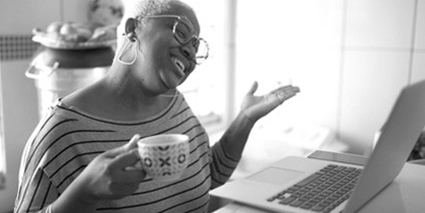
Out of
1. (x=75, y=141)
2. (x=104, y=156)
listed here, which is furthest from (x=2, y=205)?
(x=104, y=156)

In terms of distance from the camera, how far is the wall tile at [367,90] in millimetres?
2082

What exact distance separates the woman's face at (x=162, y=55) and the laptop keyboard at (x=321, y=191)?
0.32 m

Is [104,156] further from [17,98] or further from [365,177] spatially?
[17,98]

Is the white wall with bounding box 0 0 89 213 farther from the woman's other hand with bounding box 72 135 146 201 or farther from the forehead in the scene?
the woman's other hand with bounding box 72 135 146 201

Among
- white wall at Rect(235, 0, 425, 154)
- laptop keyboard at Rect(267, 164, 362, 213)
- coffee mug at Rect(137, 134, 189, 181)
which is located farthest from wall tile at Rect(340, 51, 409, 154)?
coffee mug at Rect(137, 134, 189, 181)

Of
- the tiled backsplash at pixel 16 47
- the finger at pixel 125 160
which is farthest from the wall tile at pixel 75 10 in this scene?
the finger at pixel 125 160

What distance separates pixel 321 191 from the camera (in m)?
0.77

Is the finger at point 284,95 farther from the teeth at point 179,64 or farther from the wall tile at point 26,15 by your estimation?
the wall tile at point 26,15

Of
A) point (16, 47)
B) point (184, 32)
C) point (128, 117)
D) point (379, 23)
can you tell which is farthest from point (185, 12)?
point (379, 23)

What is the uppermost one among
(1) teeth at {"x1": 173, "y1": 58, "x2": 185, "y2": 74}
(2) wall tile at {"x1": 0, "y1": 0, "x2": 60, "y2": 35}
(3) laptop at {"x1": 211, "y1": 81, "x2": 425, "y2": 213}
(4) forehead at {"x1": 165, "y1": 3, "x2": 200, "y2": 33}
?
(4) forehead at {"x1": 165, "y1": 3, "x2": 200, "y2": 33}

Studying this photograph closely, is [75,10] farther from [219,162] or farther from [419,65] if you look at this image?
[419,65]

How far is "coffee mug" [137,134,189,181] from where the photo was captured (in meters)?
0.63

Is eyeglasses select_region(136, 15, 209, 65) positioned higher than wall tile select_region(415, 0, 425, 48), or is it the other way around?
eyeglasses select_region(136, 15, 209, 65)

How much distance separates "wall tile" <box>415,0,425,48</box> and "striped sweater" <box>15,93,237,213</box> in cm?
135
